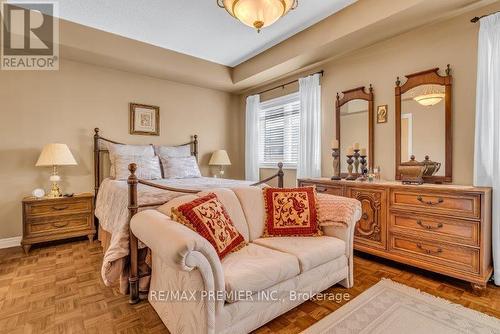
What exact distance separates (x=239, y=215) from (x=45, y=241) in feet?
8.88

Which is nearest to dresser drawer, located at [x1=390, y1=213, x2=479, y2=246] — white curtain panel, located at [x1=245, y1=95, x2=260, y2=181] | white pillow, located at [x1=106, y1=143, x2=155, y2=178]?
white curtain panel, located at [x1=245, y1=95, x2=260, y2=181]

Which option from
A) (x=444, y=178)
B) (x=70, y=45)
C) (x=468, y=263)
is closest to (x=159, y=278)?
(x=468, y=263)

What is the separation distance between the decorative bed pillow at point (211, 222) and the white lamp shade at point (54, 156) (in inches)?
89.2

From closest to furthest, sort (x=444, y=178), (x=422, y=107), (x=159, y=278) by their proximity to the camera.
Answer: (x=159, y=278) → (x=444, y=178) → (x=422, y=107)

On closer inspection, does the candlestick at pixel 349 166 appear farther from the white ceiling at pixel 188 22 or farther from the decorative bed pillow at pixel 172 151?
the decorative bed pillow at pixel 172 151

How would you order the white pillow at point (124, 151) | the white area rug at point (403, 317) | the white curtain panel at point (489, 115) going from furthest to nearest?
the white pillow at point (124, 151) → the white curtain panel at point (489, 115) → the white area rug at point (403, 317)

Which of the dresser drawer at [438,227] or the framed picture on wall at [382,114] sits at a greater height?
the framed picture on wall at [382,114]

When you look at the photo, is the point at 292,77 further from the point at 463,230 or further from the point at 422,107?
the point at 463,230

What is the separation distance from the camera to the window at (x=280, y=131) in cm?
431

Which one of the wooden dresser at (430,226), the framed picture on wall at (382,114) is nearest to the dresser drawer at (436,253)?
the wooden dresser at (430,226)

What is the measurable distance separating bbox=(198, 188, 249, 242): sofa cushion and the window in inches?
89.0

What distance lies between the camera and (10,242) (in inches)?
129

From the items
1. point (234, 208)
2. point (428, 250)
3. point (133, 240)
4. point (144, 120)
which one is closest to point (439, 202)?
point (428, 250)

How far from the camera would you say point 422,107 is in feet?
9.22
